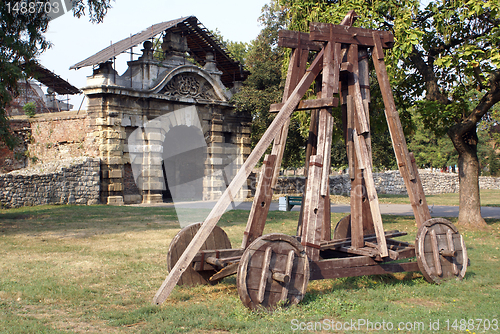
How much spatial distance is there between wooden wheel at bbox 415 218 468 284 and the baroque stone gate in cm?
1485

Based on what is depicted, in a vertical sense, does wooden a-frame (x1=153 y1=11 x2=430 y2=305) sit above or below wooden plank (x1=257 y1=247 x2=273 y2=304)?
above

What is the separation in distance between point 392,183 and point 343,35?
27046 mm

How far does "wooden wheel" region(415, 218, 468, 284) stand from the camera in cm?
561

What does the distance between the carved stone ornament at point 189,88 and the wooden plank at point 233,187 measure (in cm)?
1498

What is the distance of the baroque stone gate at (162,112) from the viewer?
18.5m

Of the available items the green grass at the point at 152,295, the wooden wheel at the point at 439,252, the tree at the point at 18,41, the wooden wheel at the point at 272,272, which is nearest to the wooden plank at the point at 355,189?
the green grass at the point at 152,295

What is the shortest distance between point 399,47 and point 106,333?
9243 millimetres

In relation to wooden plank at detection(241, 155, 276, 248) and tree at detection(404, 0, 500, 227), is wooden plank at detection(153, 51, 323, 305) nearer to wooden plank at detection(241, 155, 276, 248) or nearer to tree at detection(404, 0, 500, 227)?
wooden plank at detection(241, 155, 276, 248)

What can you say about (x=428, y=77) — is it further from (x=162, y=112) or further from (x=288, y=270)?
(x=162, y=112)

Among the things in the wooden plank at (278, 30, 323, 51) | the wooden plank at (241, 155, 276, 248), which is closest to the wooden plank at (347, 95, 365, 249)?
the wooden plank at (278, 30, 323, 51)

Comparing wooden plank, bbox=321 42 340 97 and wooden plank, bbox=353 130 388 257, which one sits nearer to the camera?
wooden plank, bbox=353 130 388 257

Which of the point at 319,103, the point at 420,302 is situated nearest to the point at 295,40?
the point at 319,103

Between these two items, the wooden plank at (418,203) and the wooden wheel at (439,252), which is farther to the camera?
the wooden plank at (418,203)

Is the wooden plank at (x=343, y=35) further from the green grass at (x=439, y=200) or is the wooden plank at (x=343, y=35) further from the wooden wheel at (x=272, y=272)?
the green grass at (x=439, y=200)
